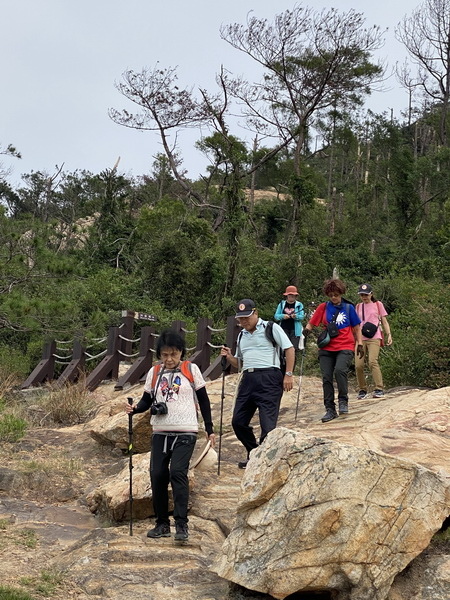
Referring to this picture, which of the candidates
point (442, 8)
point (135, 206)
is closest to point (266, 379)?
point (442, 8)

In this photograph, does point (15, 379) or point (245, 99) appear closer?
point (15, 379)

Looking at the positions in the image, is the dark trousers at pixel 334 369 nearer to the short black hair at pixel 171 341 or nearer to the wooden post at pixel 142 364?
the short black hair at pixel 171 341

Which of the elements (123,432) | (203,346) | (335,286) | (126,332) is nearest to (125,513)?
(123,432)

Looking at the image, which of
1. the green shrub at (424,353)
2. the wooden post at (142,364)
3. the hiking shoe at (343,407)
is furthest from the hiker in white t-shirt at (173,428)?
the wooden post at (142,364)

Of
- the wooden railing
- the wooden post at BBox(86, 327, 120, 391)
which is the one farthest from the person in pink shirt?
the wooden post at BBox(86, 327, 120, 391)

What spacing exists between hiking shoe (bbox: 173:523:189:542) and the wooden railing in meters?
6.73

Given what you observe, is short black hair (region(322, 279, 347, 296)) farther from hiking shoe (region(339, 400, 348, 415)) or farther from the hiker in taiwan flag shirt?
hiking shoe (region(339, 400, 348, 415))

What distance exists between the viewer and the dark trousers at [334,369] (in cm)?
739

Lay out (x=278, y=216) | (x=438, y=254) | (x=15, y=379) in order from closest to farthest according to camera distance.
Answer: (x=15, y=379) → (x=438, y=254) → (x=278, y=216)

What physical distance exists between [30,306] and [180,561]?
8.69 metres

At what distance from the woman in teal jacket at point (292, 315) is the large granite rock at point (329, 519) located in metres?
4.07

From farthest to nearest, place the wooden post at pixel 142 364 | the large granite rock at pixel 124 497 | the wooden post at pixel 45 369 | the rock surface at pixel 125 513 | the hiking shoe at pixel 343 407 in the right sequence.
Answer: the wooden post at pixel 45 369
the wooden post at pixel 142 364
the hiking shoe at pixel 343 407
the large granite rock at pixel 124 497
the rock surface at pixel 125 513

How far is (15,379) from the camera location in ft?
50.8

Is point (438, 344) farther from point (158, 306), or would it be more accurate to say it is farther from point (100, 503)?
point (158, 306)
